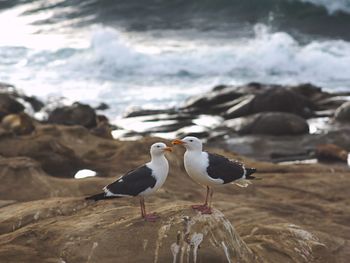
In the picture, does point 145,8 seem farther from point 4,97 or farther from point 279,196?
point 279,196

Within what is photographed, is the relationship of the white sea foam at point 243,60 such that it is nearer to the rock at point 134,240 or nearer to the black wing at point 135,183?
the rock at point 134,240

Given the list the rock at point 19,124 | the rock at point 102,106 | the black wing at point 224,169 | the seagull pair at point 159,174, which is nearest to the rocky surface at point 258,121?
the rock at point 102,106

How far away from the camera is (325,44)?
29781 mm

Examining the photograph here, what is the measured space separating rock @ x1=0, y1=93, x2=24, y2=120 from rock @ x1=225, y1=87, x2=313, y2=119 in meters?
5.51

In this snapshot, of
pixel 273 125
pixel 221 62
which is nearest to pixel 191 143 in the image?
pixel 273 125

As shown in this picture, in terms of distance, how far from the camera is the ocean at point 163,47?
2491 cm

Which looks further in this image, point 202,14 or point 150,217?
point 202,14

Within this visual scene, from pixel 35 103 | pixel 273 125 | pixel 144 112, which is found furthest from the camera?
pixel 35 103

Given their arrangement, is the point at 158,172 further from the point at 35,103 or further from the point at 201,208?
the point at 35,103

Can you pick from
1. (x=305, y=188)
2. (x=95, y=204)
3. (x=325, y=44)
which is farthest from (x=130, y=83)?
(x=95, y=204)

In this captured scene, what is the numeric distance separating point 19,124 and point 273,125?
578cm

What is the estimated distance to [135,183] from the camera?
6.05 metres

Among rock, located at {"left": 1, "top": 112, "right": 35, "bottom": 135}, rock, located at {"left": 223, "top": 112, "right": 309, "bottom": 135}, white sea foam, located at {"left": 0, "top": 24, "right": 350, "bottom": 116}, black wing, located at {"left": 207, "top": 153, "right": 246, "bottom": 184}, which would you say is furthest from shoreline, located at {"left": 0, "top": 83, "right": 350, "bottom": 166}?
black wing, located at {"left": 207, "top": 153, "right": 246, "bottom": 184}

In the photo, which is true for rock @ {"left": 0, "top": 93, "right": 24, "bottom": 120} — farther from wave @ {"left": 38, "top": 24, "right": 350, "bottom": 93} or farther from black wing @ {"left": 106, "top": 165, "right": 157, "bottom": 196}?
black wing @ {"left": 106, "top": 165, "right": 157, "bottom": 196}
